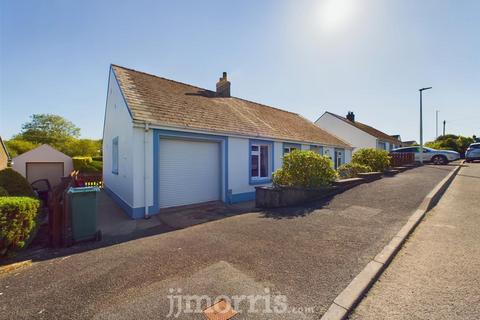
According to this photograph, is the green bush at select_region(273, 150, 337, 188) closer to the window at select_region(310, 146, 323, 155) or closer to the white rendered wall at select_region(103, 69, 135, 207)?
the white rendered wall at select_region(103, 69, 135, 207)

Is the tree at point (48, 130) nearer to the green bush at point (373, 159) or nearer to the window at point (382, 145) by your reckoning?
the green bush at point (373, 159)

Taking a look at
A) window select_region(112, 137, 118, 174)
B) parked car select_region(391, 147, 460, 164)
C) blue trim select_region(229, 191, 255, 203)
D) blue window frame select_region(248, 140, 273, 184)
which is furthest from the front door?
window select_region(112, 137, 118, 174)

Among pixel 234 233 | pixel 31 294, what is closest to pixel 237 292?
pixel 234 233

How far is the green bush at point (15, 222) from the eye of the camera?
390 centimetres

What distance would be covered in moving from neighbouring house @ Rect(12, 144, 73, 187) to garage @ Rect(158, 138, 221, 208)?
54.0 ft

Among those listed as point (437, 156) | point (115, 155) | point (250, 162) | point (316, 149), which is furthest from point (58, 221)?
point (437, 156)

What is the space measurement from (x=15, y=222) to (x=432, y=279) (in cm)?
697

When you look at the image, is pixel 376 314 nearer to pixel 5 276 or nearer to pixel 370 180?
pixel 5 276

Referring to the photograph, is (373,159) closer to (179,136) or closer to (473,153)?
(179,136)

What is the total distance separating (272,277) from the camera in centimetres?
335

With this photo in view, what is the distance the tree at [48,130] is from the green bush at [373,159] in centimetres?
5313

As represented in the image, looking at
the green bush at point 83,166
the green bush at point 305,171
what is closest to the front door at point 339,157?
the green bush at point 305,171

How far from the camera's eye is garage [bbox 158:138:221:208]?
Answer: 8180mm

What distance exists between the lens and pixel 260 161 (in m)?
11.6
